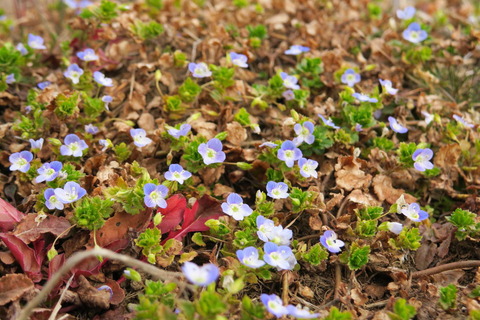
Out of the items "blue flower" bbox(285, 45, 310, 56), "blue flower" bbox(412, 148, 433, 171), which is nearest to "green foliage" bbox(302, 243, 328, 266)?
"blue flower" bbox(412, 148, 433, 171)

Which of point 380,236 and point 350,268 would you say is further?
point 380,236

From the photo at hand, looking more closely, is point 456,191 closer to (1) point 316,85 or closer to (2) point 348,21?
(1) point 316,85

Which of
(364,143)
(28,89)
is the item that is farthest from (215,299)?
(28,89)

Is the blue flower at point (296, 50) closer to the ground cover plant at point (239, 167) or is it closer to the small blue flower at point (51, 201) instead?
the ground cover plant at point (239, 167)

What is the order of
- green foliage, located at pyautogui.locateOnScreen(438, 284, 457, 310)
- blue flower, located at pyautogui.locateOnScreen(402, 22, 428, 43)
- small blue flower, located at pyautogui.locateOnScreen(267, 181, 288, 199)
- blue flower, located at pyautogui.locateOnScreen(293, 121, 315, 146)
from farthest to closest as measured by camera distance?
blue flower, located at pyautogui.locateOnScreen(402, 22, 428, 43) → blue flower, located at pyautogui.locateOnScreen(293, 121, 315, 146) → small blue flower, located at pyautogui.locateOnScreen(267, 181, 288, 199) → green foliage, located at pyautogui.locateOnScreen(438, 284, 457, 310)

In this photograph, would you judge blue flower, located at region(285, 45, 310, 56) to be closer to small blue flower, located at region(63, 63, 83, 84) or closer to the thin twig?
small blue flower, located at region(63, 63, 83, 84)

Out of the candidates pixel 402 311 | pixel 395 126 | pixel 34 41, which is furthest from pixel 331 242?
pixel 34 41

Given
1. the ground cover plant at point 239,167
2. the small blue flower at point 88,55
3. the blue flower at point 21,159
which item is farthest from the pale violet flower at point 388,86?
the blue flower at point 21,159
